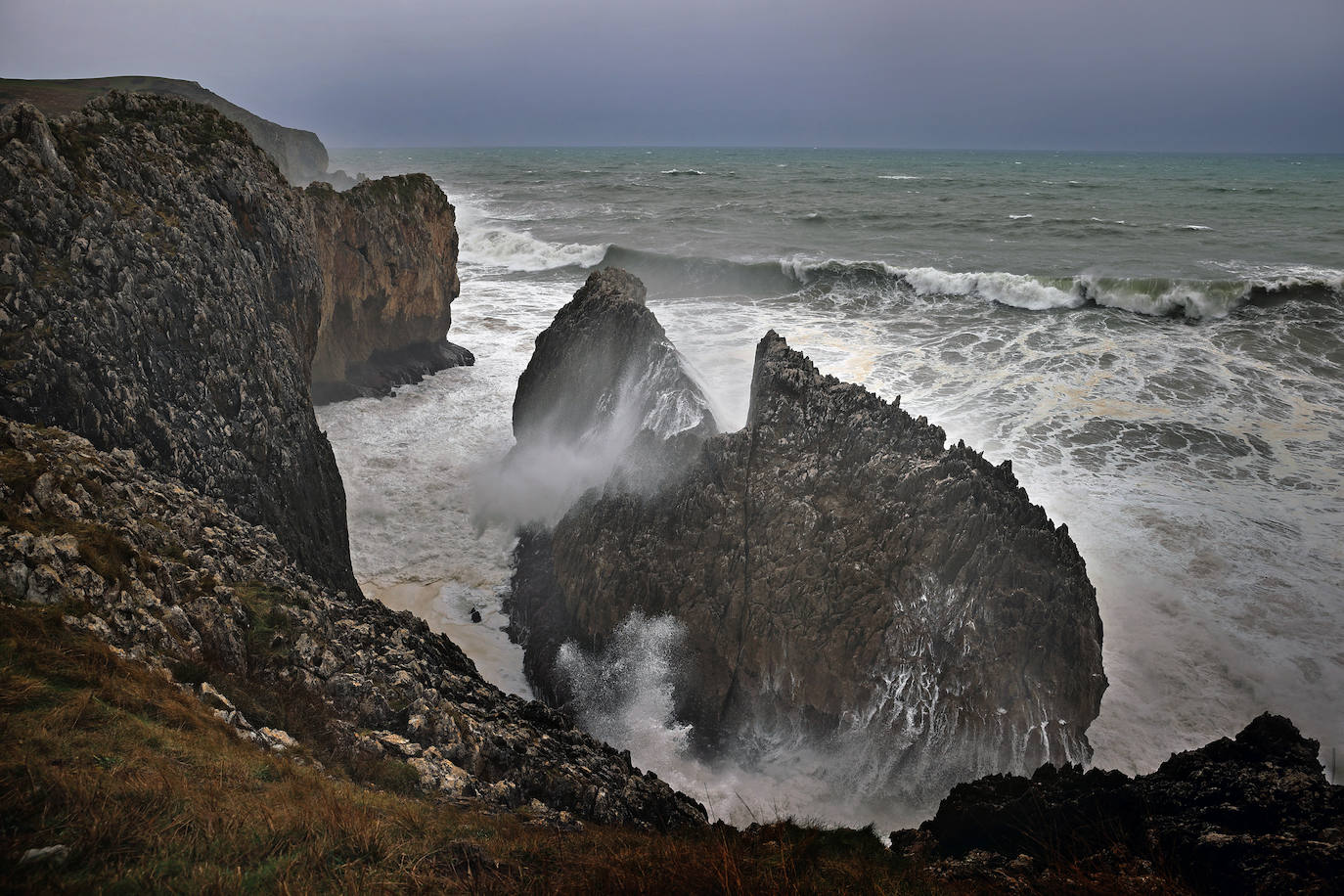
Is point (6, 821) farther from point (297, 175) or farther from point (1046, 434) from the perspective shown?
point (297, 175)

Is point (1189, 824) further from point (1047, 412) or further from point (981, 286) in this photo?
point (981, 286)

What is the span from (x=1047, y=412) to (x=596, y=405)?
46.7 ft

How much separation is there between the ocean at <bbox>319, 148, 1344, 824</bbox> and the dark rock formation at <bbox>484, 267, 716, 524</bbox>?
1.32m

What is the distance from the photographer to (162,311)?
11.0 metres

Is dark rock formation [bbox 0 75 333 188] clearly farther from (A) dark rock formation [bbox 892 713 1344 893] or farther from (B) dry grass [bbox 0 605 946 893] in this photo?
(A) dark rock formation [bbox 892 713 1344 893]

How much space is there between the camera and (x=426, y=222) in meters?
24.6

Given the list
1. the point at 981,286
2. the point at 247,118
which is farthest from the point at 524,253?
the point at 247,118

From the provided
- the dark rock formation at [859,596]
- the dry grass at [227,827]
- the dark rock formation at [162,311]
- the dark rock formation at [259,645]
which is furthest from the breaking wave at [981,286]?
the dry grass at [227,827]

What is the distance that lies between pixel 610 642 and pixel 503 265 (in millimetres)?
37940

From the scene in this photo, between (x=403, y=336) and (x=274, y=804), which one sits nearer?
(x=274, y=804)

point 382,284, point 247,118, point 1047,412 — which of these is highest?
point 247,118

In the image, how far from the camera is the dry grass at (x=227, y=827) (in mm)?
4457

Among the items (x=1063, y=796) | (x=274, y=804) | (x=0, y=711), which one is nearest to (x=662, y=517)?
(x=1063, y=796)

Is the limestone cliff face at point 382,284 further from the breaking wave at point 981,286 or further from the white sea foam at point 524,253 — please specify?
the white sea foam at point 524,253
